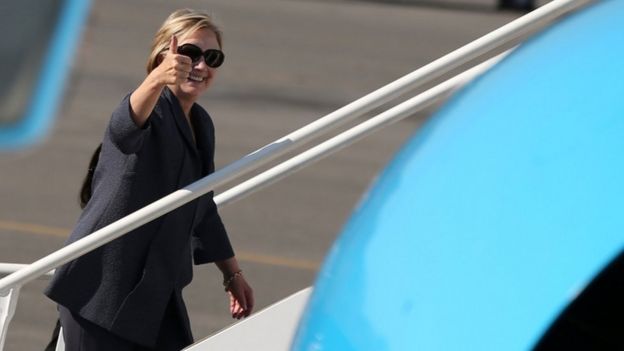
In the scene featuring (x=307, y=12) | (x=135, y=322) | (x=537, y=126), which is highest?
(x=537, y=126)

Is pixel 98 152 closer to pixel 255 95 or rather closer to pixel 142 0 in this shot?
pixel 255 95

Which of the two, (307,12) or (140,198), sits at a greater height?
(140,198)

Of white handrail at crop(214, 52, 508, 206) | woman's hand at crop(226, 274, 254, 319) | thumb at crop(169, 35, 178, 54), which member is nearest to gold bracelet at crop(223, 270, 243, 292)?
woman's hand at crop(226, 274, 254, 319)

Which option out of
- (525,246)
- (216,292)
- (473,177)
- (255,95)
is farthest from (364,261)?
(255,95)

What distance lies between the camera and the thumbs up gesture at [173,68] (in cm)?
424

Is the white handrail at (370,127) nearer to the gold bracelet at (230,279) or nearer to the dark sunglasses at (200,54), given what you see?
the dark sunglasses at (200,54)

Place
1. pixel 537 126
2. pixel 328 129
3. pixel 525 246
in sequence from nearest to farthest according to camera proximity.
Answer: pixel 525 246 → pixel 537 126 → pixel 328 129

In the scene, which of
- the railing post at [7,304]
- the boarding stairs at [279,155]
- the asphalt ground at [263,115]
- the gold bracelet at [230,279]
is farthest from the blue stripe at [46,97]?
the gold bracelet at [230,279]

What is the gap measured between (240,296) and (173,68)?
3.24 ft

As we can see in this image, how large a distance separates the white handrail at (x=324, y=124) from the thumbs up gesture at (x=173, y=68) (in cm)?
42

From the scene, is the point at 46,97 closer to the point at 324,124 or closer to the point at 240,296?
the point at 324,124

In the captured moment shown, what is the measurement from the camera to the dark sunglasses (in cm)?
449

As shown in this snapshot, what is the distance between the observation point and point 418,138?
2.66 m

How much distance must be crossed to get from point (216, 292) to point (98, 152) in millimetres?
3738
